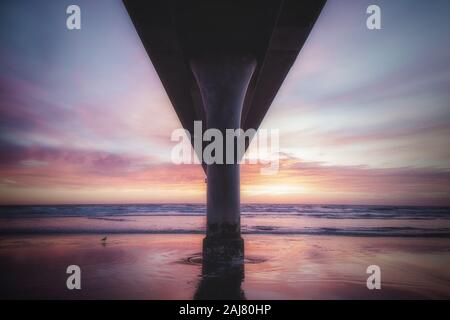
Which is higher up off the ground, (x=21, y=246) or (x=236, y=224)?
(x=236, y=224)

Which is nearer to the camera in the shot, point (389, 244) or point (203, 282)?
point (203, 282)

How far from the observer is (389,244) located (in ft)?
48.7

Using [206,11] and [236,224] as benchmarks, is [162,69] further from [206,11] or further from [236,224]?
[236,224]

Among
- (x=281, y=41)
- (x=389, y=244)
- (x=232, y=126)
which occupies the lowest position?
(x=389, y=244)

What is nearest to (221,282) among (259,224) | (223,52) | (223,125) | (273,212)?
(223,125)

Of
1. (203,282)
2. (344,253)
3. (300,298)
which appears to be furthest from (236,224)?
(344,253)

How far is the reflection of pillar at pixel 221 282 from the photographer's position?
597 cm

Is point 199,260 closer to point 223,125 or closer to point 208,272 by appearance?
point 208,272

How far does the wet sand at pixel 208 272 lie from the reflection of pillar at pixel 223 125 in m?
0.69

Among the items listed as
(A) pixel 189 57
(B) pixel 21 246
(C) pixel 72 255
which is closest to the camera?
(A) pixel 189 57

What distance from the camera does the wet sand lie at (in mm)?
6598

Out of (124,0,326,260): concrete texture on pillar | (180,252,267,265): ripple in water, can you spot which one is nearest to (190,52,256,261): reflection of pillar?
(124,0,326,260): concrete texture on pillar
